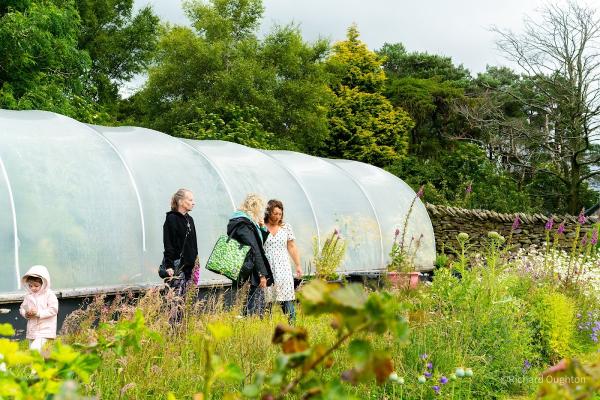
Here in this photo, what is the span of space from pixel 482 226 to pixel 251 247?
1001 cm

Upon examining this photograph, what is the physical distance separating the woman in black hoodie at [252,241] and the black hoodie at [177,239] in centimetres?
37

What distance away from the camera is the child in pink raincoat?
5.28 meters

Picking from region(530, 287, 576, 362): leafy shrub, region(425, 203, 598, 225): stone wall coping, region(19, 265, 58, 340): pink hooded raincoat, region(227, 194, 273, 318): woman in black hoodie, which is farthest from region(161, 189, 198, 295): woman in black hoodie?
region(425, 203, 598, 225): stone wall coping

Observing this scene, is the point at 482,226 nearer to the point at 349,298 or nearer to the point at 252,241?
the point at 252,241

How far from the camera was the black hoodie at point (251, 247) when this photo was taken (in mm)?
6934

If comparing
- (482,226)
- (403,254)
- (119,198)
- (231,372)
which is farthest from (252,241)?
(482,226)

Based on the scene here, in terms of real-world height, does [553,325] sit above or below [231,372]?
below

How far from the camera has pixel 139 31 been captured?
89.4 feet

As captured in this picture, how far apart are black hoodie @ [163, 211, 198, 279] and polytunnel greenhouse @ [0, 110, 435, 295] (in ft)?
3.19

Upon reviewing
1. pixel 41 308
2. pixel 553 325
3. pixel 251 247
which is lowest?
pixel 553 325

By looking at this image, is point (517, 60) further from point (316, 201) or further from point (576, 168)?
point (316, 201)

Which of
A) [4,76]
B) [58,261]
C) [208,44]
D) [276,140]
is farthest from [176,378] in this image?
[208,44]

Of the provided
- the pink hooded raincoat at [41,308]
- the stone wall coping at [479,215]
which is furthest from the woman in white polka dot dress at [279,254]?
the stone wall coping at [479,215]

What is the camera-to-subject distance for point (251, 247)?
6949 millimetres
